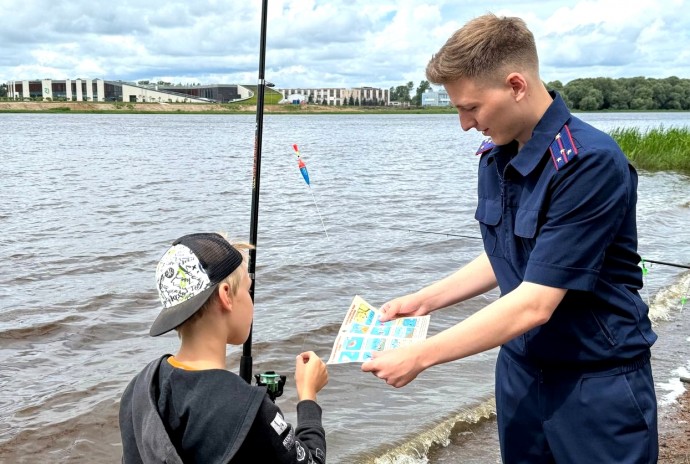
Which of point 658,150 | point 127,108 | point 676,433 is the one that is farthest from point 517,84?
point 127,108

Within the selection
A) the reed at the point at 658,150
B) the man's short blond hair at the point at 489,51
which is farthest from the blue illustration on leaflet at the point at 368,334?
the reed at the point at 658,150

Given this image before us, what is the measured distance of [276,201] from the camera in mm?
17734

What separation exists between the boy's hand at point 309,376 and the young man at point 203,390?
0.16 metres

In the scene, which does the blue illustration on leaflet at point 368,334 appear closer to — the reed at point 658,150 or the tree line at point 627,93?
the reed at point 658,150

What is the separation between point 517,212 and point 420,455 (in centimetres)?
300

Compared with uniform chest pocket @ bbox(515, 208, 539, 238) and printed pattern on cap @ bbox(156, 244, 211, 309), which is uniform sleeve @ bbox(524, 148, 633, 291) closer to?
uniform chest pocket @ bbox(515, 208, 539, 238)

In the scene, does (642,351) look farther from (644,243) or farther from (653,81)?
(653,81)

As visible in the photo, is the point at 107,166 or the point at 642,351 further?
the point at 107,166

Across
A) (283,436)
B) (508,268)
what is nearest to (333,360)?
(283,436)

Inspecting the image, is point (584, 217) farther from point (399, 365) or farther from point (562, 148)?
point (399, 365)

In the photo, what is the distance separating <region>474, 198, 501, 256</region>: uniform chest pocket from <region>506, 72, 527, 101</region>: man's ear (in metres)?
0.37

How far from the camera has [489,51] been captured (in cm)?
230

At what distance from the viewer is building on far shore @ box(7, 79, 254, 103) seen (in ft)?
445

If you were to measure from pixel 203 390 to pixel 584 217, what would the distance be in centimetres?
116
